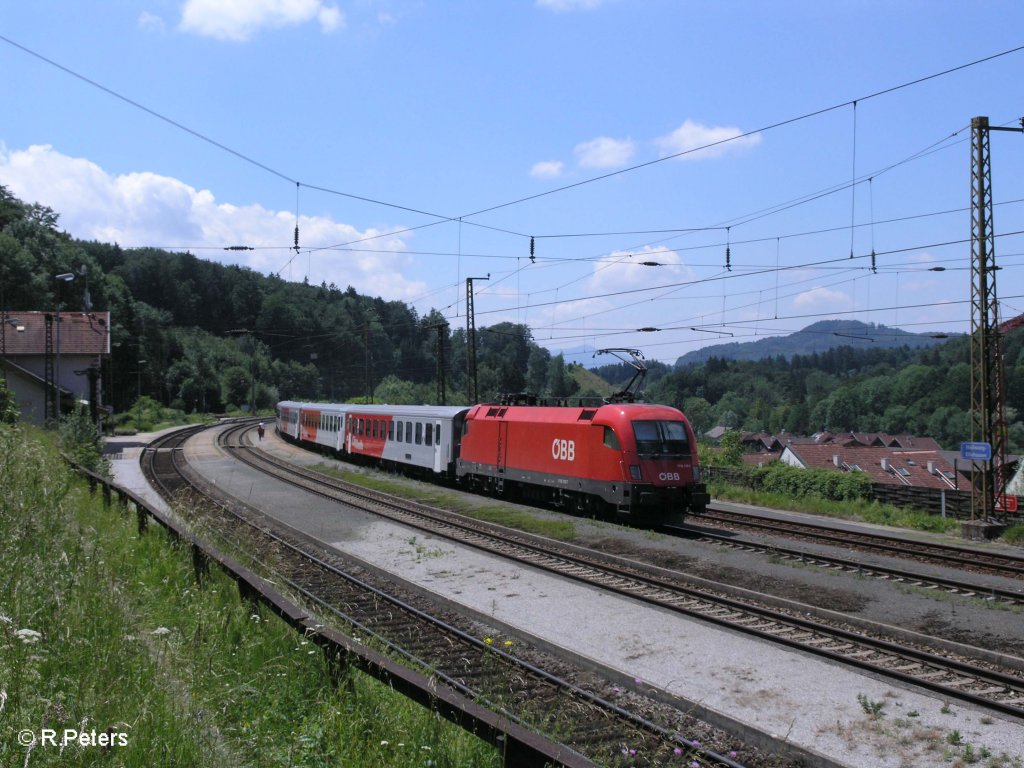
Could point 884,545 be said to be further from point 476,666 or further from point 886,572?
point 476,666

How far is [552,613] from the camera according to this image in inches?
438

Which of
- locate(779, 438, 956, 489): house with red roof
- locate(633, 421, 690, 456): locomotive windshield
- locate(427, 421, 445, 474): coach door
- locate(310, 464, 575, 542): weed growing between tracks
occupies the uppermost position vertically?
locate(633, 421, 690, 456): locomotive windshield

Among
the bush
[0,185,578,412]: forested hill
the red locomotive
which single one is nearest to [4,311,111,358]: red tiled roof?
[0,185,578,412]: forested hill

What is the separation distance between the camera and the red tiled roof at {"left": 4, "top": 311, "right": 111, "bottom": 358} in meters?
49.0

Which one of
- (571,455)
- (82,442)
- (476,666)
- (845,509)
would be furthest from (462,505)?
(476,666)

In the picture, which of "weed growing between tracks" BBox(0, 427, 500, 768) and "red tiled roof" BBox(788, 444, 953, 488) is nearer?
"weed growing between tracks" BBox(0, 427, 500, 768)

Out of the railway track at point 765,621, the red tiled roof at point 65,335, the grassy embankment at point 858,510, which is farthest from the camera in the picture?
the red tiled roof at point 65,335

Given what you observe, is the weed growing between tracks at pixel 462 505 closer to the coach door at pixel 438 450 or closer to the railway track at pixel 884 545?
the coach door at pixel 438 450

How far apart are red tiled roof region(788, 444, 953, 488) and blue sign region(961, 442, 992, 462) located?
3259cm

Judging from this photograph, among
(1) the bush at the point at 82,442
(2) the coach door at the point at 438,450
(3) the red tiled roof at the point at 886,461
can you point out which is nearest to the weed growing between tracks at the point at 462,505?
(2) the coach door at the point at 438,450

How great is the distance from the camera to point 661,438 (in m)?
18.3

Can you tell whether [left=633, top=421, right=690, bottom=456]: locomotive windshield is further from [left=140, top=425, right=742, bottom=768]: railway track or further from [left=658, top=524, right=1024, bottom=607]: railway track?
[left=140, top=425, right=742, bottom=768]: railway track

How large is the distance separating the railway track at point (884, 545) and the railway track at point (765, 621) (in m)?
3.89

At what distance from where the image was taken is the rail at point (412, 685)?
359 cm
